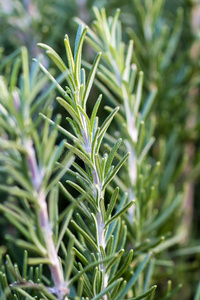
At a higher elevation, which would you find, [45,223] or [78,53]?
[78,53]

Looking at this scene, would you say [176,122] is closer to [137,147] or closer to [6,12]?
[137,147]

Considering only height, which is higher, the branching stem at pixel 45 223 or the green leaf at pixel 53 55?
the green leaf at pixel 53 55

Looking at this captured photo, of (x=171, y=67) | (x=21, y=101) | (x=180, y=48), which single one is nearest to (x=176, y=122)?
(x=171, y=67)

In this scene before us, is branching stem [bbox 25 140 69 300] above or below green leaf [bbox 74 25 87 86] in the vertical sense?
below

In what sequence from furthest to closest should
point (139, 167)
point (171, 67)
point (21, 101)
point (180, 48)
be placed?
point (180, 48)
point (171, 67)
point (139, 167)
point (21, 101)

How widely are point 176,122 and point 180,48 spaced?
7.9 inches

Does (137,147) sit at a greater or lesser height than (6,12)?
lesser

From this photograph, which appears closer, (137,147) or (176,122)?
(137,147)

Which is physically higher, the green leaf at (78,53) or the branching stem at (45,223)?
the green leaf at (78,53)

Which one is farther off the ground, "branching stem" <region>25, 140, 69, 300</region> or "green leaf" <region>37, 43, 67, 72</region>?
"green leaf" <region>37, 43, 67, 72</region>

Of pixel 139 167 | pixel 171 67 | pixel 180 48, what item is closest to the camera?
pixel 139 167

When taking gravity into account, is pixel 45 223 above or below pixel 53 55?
below

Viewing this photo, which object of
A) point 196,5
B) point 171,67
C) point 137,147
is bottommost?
point 137,147

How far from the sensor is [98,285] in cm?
27
